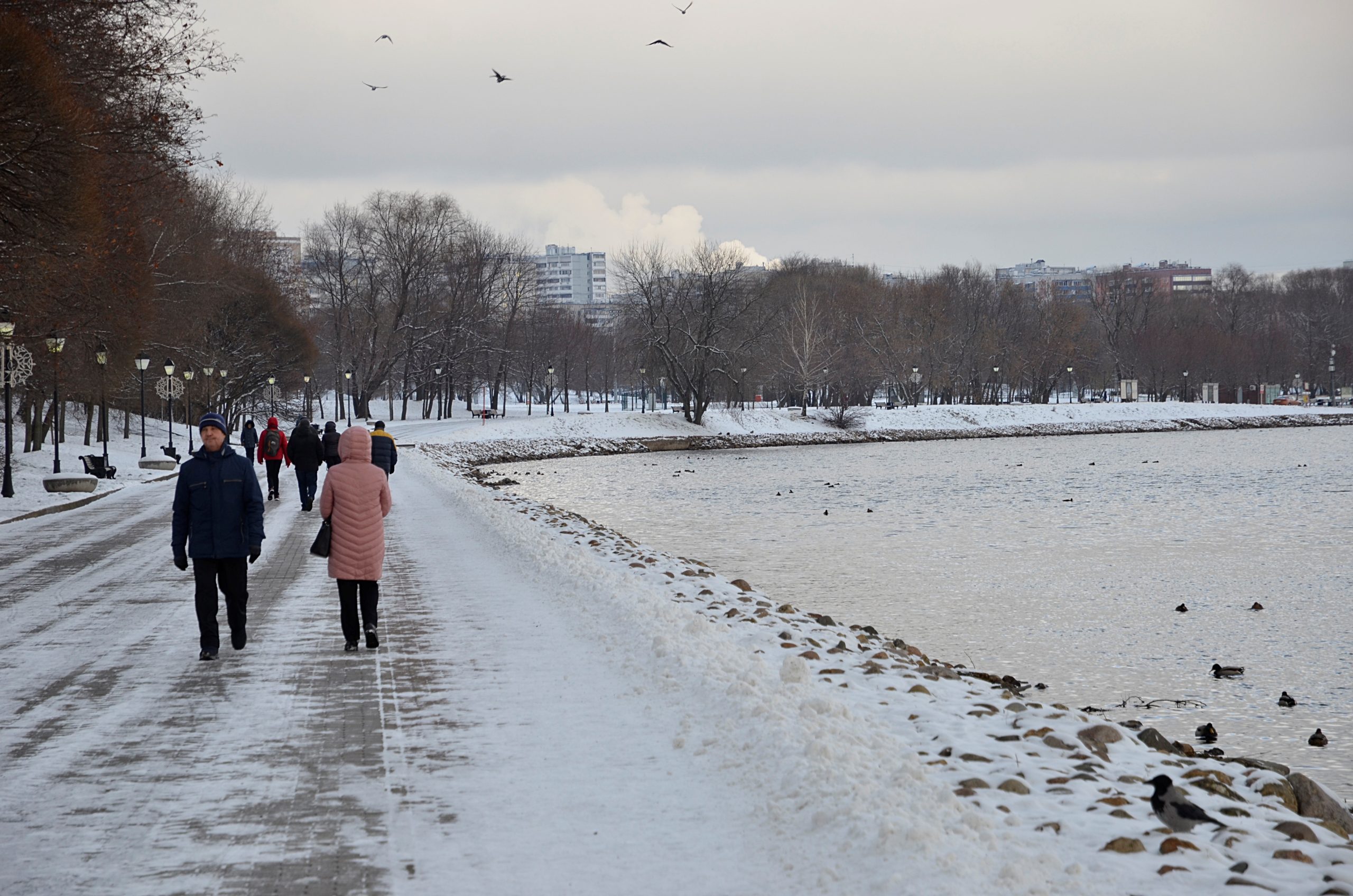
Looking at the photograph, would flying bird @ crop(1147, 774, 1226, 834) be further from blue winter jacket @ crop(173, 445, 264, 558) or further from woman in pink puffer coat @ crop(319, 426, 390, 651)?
blue winter jacket @ crop(173, 445, 264, 558)

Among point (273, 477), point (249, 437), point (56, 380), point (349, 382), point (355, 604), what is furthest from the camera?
point (349, 382)

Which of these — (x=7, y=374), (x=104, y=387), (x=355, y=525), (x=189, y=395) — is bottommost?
(x=355, y=525)

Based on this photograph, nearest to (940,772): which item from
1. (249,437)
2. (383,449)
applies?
(383,449)

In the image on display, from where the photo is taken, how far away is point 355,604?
10031 mm

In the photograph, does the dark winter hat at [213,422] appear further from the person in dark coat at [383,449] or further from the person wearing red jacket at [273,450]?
the person wearing red jacket at [273,450]

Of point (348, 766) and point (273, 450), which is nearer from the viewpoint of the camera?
point (348, 766)

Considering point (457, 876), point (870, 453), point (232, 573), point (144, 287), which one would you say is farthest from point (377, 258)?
point (457, 876)

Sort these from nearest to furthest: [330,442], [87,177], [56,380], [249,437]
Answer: [87,177] → [330,442] → [56,380] → [249,437]

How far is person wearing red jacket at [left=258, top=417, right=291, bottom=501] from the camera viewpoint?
25578 millimetres

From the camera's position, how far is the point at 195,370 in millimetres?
54969

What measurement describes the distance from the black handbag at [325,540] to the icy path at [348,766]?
856 millimetres

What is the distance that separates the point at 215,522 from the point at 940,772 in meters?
6.23

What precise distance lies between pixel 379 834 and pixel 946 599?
12.9 meters

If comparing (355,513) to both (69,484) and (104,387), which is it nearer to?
(69,484)
